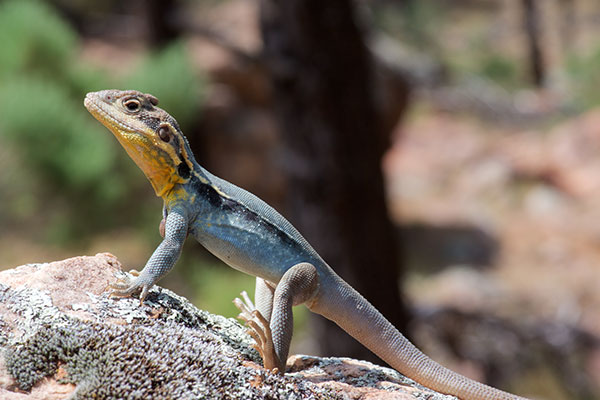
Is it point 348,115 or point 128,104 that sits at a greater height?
point 348,115

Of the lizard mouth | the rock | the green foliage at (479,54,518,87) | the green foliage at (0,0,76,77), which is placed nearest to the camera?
the rock

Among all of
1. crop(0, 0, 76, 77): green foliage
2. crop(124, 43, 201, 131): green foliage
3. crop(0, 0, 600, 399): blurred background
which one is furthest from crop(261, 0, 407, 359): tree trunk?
crop(0, 0, 76, 77): green foliage

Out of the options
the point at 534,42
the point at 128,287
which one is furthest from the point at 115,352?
the point at 534,42

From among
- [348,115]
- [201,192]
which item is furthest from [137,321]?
[348,115]

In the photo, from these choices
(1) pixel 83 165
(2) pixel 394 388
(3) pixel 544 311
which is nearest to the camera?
(2) pixel 394 388

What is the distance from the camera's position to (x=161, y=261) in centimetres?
255

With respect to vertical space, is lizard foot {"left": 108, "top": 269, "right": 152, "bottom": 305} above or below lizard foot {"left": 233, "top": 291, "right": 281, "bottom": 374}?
below

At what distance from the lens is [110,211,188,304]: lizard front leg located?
2.43 metres

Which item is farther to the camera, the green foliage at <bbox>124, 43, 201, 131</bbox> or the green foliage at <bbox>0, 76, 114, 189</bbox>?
the green foliage at <bbox>124, 43, 201, 131</bbox>

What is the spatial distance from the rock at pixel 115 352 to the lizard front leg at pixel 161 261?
57 mm

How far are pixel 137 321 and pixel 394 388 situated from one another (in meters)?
0.99

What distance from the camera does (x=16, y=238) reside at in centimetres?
852

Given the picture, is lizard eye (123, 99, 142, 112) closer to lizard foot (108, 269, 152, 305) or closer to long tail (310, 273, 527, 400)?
lizard foot (108, 269, 152, 305)

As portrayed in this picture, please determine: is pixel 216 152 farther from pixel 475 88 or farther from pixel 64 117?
pixel 475 88
